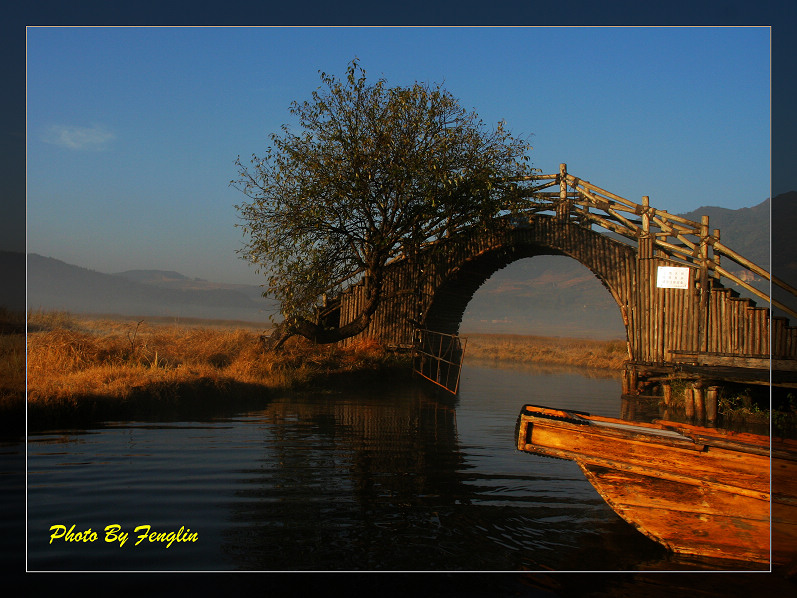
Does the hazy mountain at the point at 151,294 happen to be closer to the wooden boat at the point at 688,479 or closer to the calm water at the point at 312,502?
the calm water at the point at 312,502

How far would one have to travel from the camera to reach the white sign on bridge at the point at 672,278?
17812 mm

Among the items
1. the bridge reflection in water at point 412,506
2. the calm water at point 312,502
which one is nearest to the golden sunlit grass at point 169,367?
the calm water at point 312,502

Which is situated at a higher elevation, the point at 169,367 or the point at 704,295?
the point at 704,295

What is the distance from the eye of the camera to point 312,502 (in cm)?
827

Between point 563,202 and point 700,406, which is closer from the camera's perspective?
point 700,406

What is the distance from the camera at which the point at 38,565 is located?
6.32 meters

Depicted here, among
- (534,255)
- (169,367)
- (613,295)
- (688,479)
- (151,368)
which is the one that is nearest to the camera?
(688,479)

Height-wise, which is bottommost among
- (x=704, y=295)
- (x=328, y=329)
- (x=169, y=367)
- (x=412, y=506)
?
(x=412, y=506)

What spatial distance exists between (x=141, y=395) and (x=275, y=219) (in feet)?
24.5

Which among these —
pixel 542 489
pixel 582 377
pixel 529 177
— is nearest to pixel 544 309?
pixel 582 377

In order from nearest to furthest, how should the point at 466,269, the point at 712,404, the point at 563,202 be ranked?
1. the point at 712,404
2. the point at 563,202
3. the point at 466,269

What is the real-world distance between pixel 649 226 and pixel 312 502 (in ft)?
46.9

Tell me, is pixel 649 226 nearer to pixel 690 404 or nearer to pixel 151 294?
pixel 690 404

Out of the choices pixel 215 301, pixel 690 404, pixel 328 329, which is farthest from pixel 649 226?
pixel 215 301
